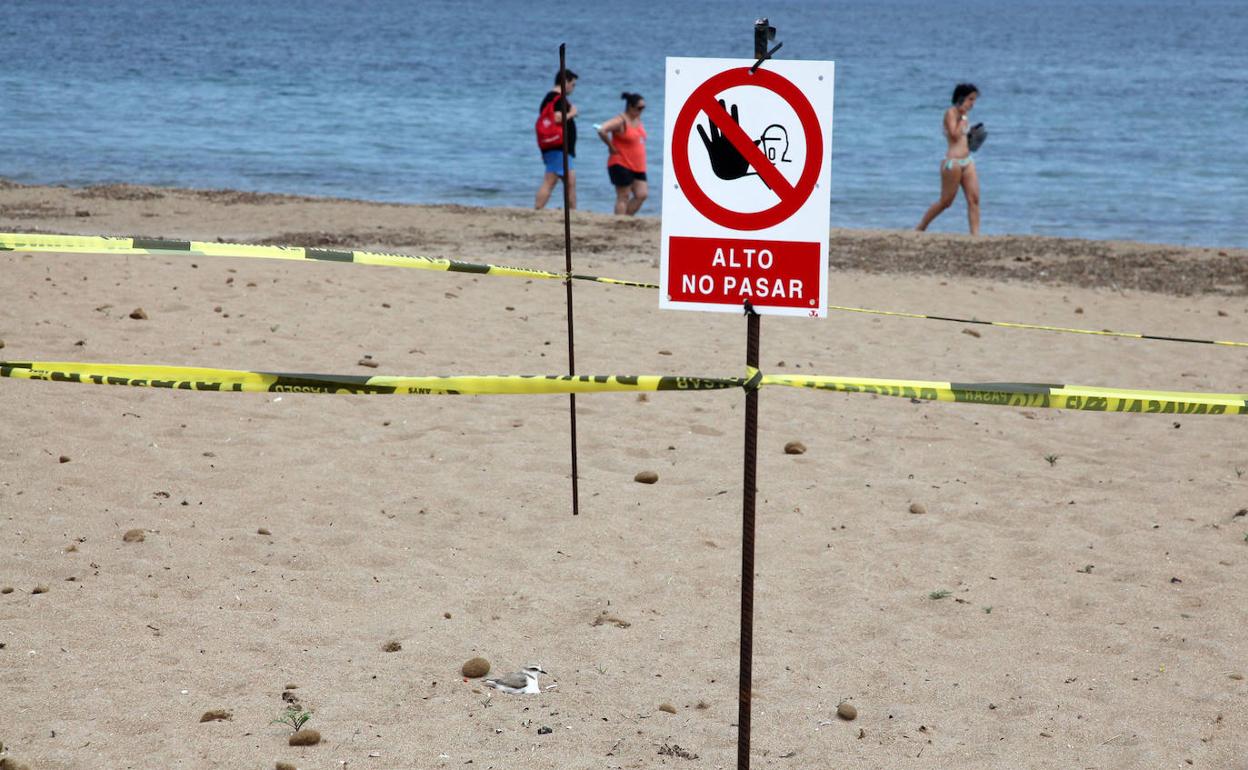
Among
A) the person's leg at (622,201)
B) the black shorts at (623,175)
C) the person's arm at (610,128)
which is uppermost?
the person's arm at (610,128)

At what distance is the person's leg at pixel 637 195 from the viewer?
14.4 m

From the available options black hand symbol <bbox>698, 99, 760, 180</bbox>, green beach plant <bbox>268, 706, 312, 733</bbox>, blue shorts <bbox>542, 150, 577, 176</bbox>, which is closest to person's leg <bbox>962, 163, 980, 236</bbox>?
blue shorts <bbox>542, 150, 577, 176</bbox>

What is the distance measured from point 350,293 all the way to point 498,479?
3.66 meters

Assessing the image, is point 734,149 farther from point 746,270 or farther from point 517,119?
point 517,119

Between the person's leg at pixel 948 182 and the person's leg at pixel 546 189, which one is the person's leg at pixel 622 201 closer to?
the person's leg at pixel 546 189

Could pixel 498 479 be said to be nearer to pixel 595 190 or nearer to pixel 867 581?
pixel 867 581

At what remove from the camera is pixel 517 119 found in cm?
3300

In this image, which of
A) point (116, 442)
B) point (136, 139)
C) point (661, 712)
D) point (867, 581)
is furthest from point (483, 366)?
point (136, 139)

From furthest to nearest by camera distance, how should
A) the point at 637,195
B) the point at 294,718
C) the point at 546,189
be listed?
the point at 546,189 → the point at 637,195 → the point at 294,718

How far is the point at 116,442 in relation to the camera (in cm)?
609

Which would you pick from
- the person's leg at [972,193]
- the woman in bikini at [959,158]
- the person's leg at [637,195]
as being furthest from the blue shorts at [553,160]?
the person's leg at [972,193]

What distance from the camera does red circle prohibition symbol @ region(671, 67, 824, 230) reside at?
122 inches

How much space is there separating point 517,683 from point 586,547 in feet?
4.16

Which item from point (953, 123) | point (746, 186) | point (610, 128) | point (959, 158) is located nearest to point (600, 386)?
point (746, 186)
